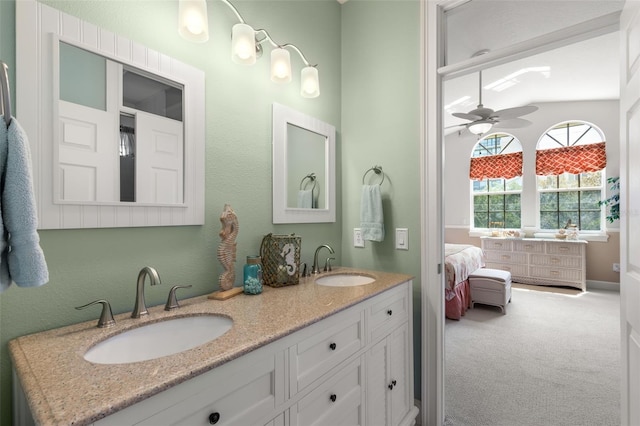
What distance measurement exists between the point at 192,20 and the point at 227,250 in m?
0.96

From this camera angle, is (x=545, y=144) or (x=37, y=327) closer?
(x=37, y=327)

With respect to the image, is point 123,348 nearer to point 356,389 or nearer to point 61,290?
point 61,290

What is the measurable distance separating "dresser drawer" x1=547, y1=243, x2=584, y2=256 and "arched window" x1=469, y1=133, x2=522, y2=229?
0.85 metres

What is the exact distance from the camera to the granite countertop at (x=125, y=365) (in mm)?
564

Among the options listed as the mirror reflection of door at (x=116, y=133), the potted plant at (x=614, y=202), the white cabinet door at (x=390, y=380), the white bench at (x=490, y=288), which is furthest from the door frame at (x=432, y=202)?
the potted plant at (x=614, y=202)

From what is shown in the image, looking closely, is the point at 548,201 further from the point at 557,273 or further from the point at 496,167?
the point at 557,273

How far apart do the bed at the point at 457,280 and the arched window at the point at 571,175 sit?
2573 mm

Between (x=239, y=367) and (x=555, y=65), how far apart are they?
509 cm

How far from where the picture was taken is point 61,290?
969 mm

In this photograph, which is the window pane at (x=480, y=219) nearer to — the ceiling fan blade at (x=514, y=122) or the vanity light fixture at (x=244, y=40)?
the ceiling fan blade at (x=514, y=122)

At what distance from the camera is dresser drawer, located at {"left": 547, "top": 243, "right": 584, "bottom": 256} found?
4844 millimetres

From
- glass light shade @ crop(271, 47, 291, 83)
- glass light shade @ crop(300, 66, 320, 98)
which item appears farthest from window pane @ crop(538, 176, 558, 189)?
glass light shade @ crop(271, 47, 291, 83)

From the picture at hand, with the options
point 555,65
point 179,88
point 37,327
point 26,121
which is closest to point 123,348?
point 37,327

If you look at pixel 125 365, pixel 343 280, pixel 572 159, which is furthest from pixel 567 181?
pixel 125 365
